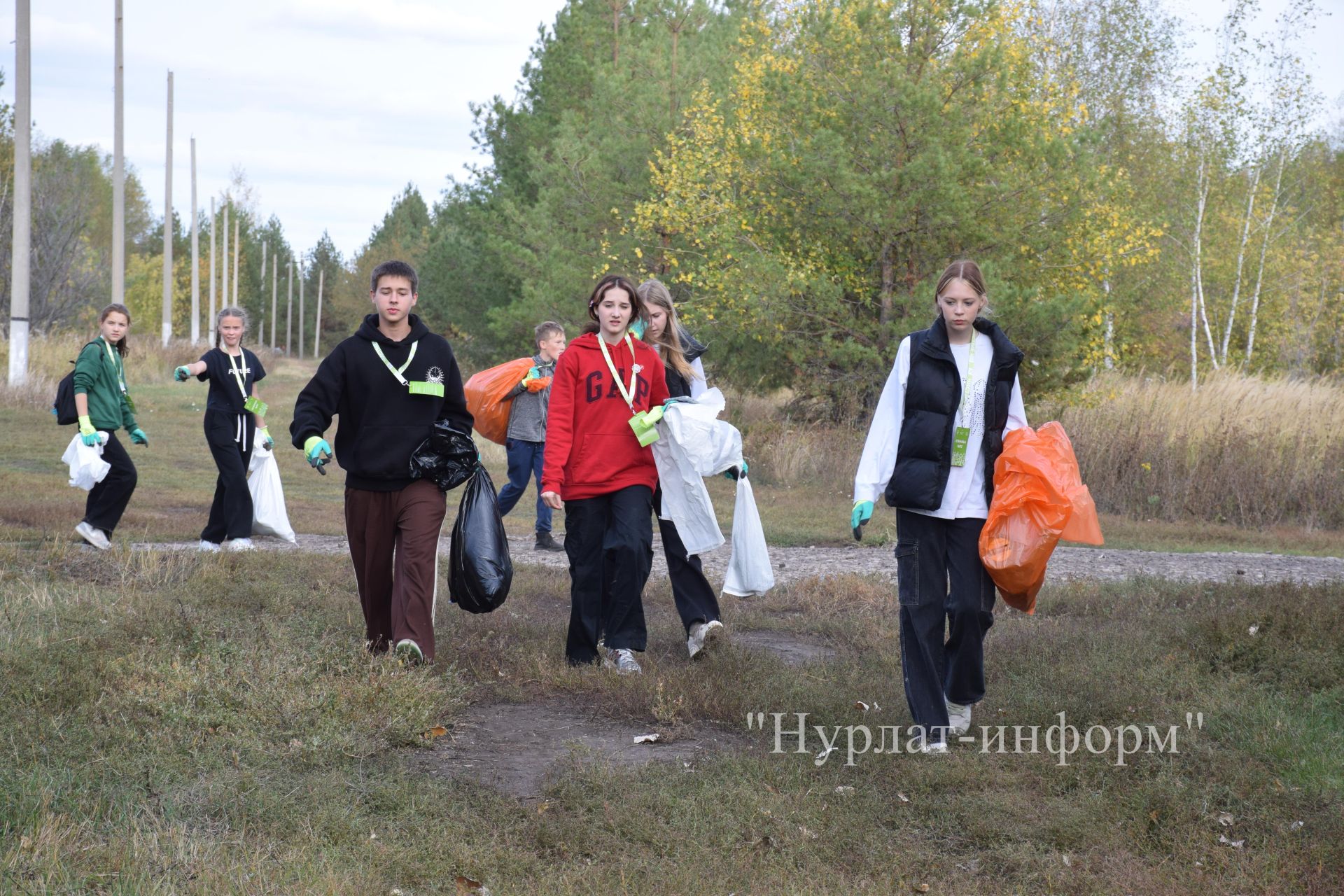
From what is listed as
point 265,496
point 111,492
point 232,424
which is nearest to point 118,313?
point 232,424

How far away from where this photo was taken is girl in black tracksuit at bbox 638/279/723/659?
21.4 feet

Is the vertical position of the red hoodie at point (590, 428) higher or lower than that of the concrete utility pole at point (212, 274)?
lower

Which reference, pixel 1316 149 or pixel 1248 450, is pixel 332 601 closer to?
pixel 1248 450

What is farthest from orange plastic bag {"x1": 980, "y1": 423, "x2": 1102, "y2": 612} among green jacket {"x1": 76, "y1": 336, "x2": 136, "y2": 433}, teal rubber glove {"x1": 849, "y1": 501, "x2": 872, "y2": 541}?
green jacket {"x1": 76, "y1": 336, "x2": 136, "y2": 433}

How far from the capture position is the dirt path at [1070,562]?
9.77 m

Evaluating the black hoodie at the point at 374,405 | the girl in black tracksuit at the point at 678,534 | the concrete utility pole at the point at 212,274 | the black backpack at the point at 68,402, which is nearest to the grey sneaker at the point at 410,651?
the black hoodie at the point at 374,405

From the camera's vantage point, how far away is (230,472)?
390 inches

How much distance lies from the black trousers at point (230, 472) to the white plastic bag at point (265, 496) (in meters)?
0.14

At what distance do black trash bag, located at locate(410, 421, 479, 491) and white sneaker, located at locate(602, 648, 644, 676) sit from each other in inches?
44.9

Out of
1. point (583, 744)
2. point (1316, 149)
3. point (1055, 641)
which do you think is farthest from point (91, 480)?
point (1316, 149)

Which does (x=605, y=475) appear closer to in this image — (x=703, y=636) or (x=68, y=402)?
(x=703, y=636)

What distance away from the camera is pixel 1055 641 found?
686 centimetres

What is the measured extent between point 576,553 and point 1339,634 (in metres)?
3.88

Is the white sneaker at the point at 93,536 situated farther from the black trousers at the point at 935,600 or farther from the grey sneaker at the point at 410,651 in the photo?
the black trousers at the point at 935,600
